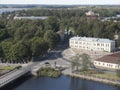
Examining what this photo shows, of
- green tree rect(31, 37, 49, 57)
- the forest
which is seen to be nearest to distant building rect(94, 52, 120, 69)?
green tree rect(31, 37, 49, 57)

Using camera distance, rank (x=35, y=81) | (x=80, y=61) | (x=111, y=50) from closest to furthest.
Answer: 1. (x=35, y=81)
2. (x=80, y=61)
3. (x=111, y=50)

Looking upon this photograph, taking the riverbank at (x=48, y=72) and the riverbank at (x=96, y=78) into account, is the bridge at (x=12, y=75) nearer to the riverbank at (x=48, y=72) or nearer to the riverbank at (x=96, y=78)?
the riverbank at (x=48, y=72)

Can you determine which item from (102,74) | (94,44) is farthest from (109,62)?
(94,44)

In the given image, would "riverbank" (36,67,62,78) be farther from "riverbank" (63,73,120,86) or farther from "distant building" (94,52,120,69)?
"distant building" (94,52,120,69)

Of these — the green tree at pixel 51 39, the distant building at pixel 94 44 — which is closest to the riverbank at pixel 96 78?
the green tree at pixel 51 39

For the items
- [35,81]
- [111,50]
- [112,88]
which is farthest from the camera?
[111,50]

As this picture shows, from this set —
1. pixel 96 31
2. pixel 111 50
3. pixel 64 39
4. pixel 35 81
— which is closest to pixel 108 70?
pixel 35 81

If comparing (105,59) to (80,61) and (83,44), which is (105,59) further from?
(83,44)
